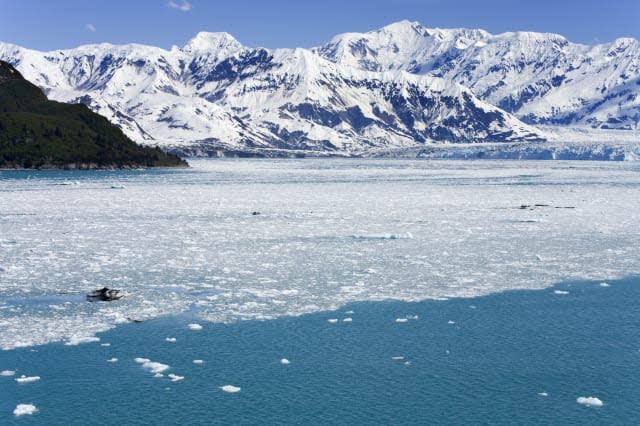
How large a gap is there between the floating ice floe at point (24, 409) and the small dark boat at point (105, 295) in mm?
9304

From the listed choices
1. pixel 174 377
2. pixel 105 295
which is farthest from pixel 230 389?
pixel 105 295

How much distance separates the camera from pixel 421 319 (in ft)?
79.3

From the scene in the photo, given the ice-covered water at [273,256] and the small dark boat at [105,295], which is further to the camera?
the small dark boat at [105,295]

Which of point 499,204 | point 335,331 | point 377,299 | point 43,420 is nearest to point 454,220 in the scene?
point 499,204

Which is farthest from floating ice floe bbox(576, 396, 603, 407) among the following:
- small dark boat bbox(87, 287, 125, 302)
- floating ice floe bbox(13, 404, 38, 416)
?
small dark boat bbox(87, 287, 125, 302)

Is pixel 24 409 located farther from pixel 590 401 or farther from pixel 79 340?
pixel 590 401

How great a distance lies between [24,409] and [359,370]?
27.7 feet

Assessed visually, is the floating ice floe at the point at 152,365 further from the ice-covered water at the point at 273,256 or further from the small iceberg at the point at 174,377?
the ice-covered water at the point at 273,256

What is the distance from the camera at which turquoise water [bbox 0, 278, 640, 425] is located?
16594 mm

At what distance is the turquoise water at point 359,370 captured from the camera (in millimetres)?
16594

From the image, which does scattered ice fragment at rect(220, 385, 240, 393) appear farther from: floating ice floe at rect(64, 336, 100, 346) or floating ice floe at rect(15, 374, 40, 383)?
floating ice floe at rect(64, 336, 100, 346)

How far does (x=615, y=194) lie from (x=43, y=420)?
76378 millimetres

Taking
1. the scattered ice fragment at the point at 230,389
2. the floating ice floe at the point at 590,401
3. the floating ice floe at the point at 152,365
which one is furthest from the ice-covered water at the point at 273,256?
the floating ice floe at the point at 590,401

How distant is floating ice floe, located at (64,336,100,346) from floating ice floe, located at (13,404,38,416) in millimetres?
4499
